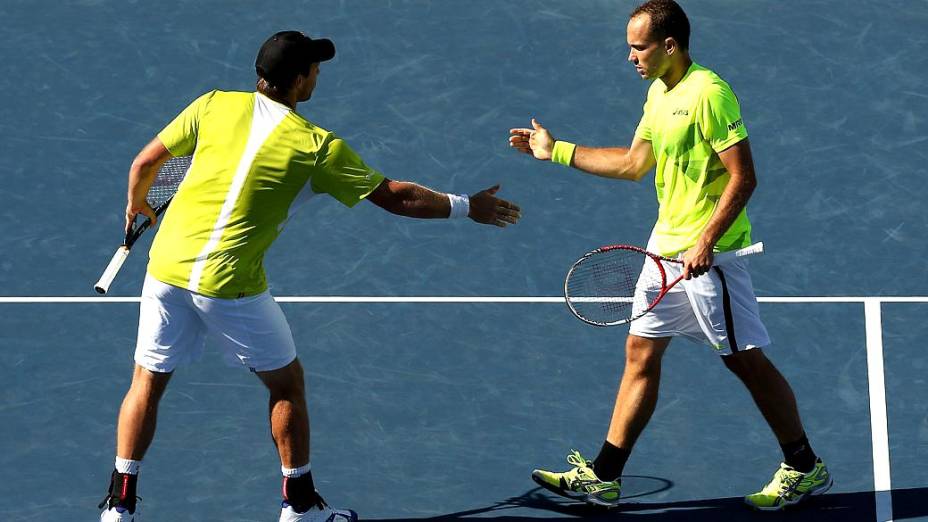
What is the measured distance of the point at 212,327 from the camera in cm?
834

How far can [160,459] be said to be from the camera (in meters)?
9.20

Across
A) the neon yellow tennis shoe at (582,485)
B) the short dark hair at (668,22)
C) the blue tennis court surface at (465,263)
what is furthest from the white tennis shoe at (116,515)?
the short dark hair at (668,22)

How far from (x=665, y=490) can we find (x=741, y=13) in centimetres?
468

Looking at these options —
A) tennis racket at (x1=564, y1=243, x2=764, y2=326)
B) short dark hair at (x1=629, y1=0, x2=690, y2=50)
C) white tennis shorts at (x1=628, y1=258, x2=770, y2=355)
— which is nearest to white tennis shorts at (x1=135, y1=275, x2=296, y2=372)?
tennis racket at (x1=564, y1=243, x2=764, y2=326)

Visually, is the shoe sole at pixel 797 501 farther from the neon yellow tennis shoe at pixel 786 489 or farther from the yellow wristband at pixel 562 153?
the yellow wristband at pixel 562 153

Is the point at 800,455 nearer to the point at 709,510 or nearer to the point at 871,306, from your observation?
the point at 709,510

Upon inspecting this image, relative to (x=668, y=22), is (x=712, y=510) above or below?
below

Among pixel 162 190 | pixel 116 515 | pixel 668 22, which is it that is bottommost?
pixel 116 515

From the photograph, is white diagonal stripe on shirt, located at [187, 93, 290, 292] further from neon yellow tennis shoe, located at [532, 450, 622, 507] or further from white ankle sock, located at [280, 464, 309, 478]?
neon yellow tennis shoe, located at [532, 450, 622, 507]

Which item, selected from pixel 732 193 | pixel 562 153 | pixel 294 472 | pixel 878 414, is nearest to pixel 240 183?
pixel 294 472

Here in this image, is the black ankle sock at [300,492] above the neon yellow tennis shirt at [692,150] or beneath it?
beneath

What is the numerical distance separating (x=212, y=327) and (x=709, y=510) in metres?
2.31

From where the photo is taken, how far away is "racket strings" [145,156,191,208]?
862 centimetres

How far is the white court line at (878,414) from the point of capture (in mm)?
8750
